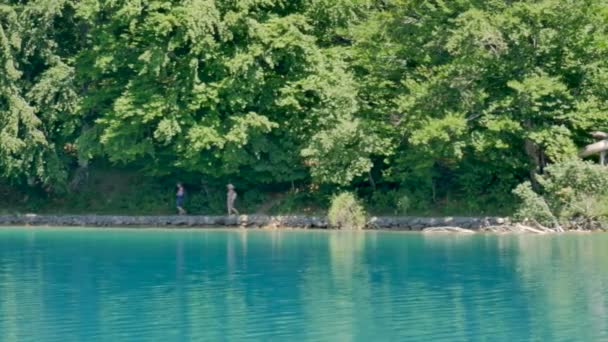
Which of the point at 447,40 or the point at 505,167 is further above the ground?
the point at 447,40

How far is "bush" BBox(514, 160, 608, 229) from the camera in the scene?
4028 cm

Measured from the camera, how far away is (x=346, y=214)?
1709 inches

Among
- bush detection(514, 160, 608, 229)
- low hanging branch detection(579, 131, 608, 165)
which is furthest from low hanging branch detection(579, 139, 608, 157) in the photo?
bush detection(514, 160, 608, 229)

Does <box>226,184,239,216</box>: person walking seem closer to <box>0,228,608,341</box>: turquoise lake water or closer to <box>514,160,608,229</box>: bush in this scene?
<box>0,228,608,341</box>: turquoise lake water

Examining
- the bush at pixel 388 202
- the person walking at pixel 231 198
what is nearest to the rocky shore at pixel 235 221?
the person walking at pixel 231 198

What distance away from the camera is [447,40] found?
137 ft

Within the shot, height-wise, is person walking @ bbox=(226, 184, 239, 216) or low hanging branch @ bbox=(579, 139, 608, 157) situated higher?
low hanging branch @ bbox=(579, 139, 608, 157)

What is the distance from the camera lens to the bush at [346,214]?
43.3 meters

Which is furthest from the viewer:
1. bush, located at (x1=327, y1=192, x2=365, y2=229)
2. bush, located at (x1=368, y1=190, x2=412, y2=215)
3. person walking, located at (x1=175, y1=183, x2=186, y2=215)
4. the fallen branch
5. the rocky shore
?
person walking, located at (x1=175, y1=183, x2=186, y2=215)

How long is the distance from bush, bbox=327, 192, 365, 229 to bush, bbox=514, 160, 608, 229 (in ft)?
17.9

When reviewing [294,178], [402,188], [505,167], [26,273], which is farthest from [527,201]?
[26,273]

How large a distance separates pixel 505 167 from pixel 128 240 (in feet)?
41.9

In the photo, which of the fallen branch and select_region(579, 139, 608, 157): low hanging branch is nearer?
the fallen branch

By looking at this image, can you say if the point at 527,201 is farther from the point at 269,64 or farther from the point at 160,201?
the point at 160,201
